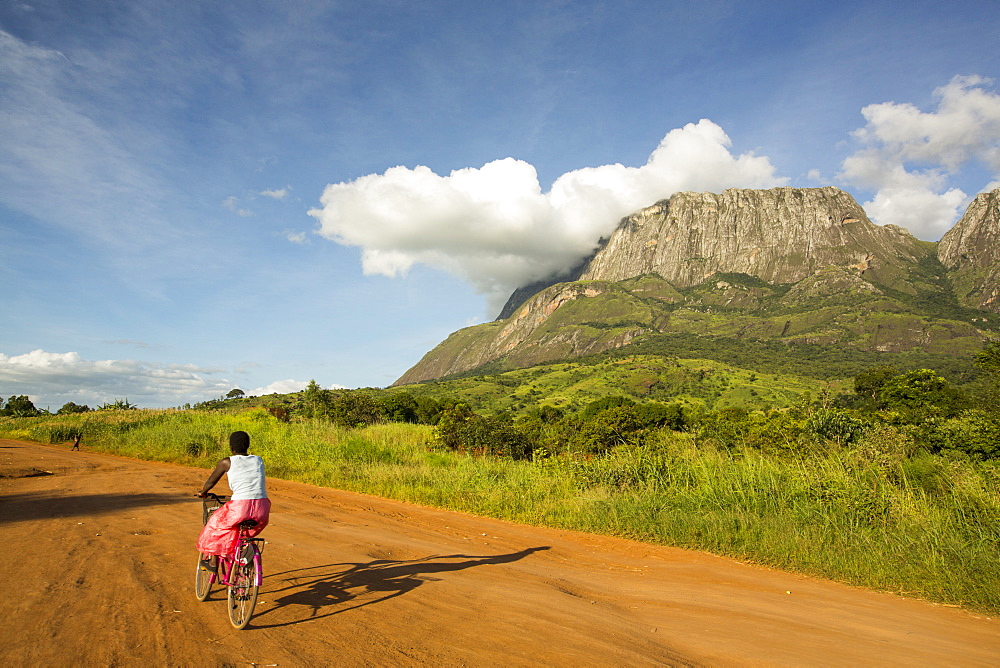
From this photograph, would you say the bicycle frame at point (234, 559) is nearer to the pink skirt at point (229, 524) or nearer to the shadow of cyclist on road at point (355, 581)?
the pink skirt at point (229, 524)

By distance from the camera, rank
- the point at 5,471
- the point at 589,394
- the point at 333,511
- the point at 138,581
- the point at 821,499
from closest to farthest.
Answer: the point at 138,581 → the point at 821,499 → the point at 333,511 → the point at 5,471 → the point at 589,394

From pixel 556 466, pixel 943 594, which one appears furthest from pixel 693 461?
pixel 943 594

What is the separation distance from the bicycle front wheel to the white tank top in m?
0.55

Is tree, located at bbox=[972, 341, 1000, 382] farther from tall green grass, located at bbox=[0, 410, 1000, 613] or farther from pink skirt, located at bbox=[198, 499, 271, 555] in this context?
pink skirt, located at bbox=[198, 499, 271, 555]

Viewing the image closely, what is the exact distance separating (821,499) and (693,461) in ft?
9.60

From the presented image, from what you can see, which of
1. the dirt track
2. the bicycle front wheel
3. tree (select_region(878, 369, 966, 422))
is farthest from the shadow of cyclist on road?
tree (select_region(878, 369, 966, 422))

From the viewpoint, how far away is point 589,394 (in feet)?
412

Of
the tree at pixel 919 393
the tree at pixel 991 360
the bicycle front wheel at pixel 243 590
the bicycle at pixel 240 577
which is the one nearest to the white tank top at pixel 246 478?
the bicycle at pixel 240 577

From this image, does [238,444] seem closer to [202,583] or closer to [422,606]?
[202,583]

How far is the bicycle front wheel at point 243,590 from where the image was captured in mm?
4621

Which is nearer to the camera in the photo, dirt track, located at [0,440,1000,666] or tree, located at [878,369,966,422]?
dirt track, located at [0,440,1000,666]

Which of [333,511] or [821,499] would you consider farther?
[333,511]

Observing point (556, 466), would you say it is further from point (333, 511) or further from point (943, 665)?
point (943, 665)

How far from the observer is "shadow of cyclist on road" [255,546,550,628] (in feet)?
17.4
